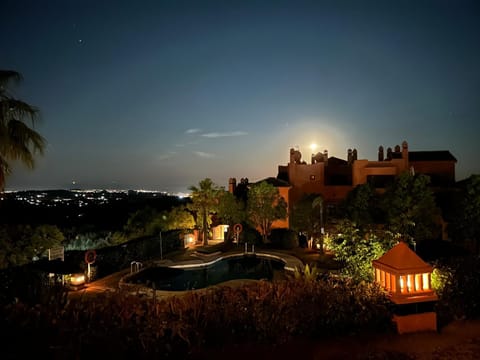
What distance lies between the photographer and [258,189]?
2370cm

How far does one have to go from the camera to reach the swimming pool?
1460cm

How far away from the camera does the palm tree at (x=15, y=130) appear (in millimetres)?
8477

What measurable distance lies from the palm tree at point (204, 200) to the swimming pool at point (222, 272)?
4960mm

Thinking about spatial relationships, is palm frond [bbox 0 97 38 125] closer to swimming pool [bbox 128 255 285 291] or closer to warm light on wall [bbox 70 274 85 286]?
swimming pool [bbox 128 255 285 291]

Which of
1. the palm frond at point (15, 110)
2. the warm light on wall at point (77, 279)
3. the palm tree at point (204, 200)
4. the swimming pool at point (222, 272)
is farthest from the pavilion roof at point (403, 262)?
the palm tree at point (204, 200)

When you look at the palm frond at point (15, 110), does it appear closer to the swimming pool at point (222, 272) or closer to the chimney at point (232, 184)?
the swimming pool at point (222, 272)

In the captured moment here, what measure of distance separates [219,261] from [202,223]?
17.9 feet

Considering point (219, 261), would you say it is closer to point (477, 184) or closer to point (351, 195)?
point (351, 195)

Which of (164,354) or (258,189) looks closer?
(164,354)

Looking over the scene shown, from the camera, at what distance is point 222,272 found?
17516 millimetres

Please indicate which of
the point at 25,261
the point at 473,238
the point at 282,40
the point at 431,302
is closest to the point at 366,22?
the point at 282,40

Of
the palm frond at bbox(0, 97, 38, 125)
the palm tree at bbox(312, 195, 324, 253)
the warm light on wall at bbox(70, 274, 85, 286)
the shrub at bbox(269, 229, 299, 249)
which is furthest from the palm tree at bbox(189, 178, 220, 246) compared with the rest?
the palm frond at bbox(0, 97, 38, 125)

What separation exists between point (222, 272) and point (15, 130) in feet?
37.1

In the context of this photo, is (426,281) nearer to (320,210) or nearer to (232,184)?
(320,210)
